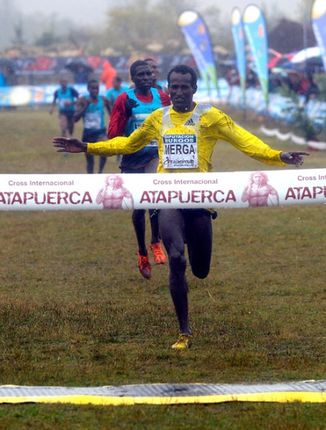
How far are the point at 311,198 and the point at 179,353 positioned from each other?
4.47 ft

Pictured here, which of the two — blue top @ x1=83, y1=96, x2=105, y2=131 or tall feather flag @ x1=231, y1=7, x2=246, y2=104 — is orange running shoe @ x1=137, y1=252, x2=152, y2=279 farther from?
tall feather flag @ x1=231, y1=7, x2=246, y2=104

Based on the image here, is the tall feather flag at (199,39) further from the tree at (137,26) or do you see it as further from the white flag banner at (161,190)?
the tree at (137,26)

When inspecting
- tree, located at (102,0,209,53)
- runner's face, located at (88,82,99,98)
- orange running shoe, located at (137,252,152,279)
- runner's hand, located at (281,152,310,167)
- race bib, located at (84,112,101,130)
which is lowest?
tree, located at (102,0,209,53)

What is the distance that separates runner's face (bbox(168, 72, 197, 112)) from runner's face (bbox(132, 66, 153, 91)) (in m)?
2.33

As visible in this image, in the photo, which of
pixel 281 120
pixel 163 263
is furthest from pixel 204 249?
pixel 281 120

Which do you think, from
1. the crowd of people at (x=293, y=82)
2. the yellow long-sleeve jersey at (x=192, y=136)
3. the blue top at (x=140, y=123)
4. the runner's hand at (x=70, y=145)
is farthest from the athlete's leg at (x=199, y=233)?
the crowd of people at (x=293, y=82)

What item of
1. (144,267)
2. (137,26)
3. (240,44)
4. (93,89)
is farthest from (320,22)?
(137,26)

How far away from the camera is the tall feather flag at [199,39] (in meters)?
36.7

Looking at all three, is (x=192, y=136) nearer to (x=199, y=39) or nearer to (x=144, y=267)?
(x=144, y=267)

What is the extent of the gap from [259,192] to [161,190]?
656mm

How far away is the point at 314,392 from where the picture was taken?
21.5 ft

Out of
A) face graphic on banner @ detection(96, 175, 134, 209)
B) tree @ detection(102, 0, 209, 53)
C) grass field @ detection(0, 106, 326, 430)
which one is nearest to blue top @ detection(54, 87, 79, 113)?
grass field @ detection(0, 106, 326, 430)

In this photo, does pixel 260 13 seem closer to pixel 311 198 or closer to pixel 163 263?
pixel 163 263

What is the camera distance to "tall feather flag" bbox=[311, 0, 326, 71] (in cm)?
2480
